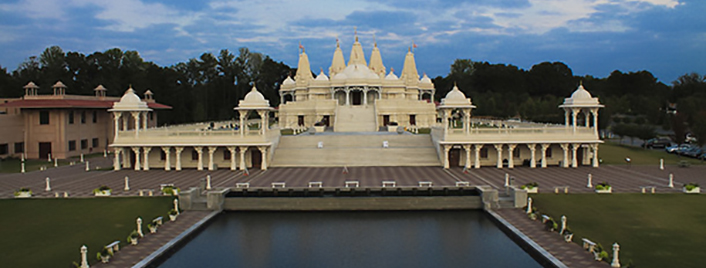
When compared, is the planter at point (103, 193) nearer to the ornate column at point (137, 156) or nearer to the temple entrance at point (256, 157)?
the ornate column at point (137, 156)

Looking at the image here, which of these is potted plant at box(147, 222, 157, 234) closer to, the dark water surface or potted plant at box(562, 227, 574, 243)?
the dark water surface

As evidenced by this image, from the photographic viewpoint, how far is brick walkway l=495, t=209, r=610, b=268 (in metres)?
19.5

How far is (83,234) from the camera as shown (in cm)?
2378

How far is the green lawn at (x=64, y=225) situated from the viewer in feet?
67.9

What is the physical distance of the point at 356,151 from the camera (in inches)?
1837

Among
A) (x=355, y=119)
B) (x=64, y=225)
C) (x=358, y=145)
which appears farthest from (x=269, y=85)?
(x=64, y=225)

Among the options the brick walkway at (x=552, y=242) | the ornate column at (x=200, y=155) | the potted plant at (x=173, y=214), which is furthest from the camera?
the ornate column at (x=200, y=155)

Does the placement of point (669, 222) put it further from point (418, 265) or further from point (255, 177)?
point (255, 177)

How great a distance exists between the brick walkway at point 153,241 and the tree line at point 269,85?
139 ft

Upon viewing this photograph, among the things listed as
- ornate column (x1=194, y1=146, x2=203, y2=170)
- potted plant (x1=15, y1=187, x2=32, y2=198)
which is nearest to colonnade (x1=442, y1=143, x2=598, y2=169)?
ornate column (x1=194, y1=146, x2=203, y2=170)

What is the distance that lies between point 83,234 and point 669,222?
24.8 m

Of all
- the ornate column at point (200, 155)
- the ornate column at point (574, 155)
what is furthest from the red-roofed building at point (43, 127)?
the ornate column at point (574, 155)

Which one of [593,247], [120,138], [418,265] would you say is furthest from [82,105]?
[593,247]

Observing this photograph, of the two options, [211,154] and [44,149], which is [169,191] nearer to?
[211,154]
